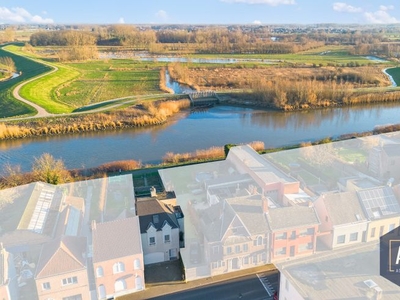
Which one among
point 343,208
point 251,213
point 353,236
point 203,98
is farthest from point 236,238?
point 203,98

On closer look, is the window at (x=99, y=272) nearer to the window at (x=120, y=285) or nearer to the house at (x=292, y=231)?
the window at (x=120, y=285)

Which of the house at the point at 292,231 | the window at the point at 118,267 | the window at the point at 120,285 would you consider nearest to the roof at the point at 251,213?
the house at the point at 292,231

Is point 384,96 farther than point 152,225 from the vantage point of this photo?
Yes

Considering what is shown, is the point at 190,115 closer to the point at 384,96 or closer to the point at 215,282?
the point at 384,96

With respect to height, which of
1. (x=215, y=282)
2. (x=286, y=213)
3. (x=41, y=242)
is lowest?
(x=215, y=282)

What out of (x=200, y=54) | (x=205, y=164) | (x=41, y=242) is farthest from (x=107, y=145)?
(x=200, y=54)

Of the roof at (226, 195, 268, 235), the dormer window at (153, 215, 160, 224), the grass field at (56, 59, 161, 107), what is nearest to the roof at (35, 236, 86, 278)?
the dormer window at (153, 215, 160, 224)

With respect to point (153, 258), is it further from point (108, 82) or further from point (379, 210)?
point (108, 82)
